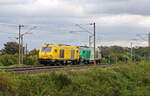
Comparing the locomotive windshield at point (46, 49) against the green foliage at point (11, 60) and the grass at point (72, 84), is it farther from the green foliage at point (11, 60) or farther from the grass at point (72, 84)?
the grass at point (72, 84)

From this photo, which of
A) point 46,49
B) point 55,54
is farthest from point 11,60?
point 55,54

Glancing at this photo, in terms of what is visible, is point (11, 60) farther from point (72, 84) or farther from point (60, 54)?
point (72, 84)

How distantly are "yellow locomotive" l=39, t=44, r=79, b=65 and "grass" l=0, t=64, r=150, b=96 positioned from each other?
681 inches

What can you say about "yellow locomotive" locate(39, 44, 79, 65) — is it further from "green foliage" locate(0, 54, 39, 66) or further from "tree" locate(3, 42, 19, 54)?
"tree" locate(3, 42, 19, 54)

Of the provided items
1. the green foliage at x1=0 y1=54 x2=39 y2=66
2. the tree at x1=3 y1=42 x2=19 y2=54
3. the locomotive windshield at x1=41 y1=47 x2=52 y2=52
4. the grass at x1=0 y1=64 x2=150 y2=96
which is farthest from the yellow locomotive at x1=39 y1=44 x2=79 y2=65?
the tree at x1=3 y1=42 x2=19 y2=54

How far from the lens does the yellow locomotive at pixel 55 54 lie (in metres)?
39.0

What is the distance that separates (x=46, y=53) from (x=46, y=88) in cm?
2561

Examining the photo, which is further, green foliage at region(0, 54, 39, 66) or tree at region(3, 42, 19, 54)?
tree at region(3, 42, 19, 54)

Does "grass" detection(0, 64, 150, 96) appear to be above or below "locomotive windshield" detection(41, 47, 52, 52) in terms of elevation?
below

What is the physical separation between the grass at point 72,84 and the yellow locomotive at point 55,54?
17.3 meters

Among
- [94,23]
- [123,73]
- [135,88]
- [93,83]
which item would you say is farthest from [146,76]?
[94,23]

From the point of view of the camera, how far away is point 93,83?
56.7 feet

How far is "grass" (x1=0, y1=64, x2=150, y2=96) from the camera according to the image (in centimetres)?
1300

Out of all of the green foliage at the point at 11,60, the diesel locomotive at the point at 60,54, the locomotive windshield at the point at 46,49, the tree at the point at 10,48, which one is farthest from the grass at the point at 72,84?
the tree at the point at 10,48
